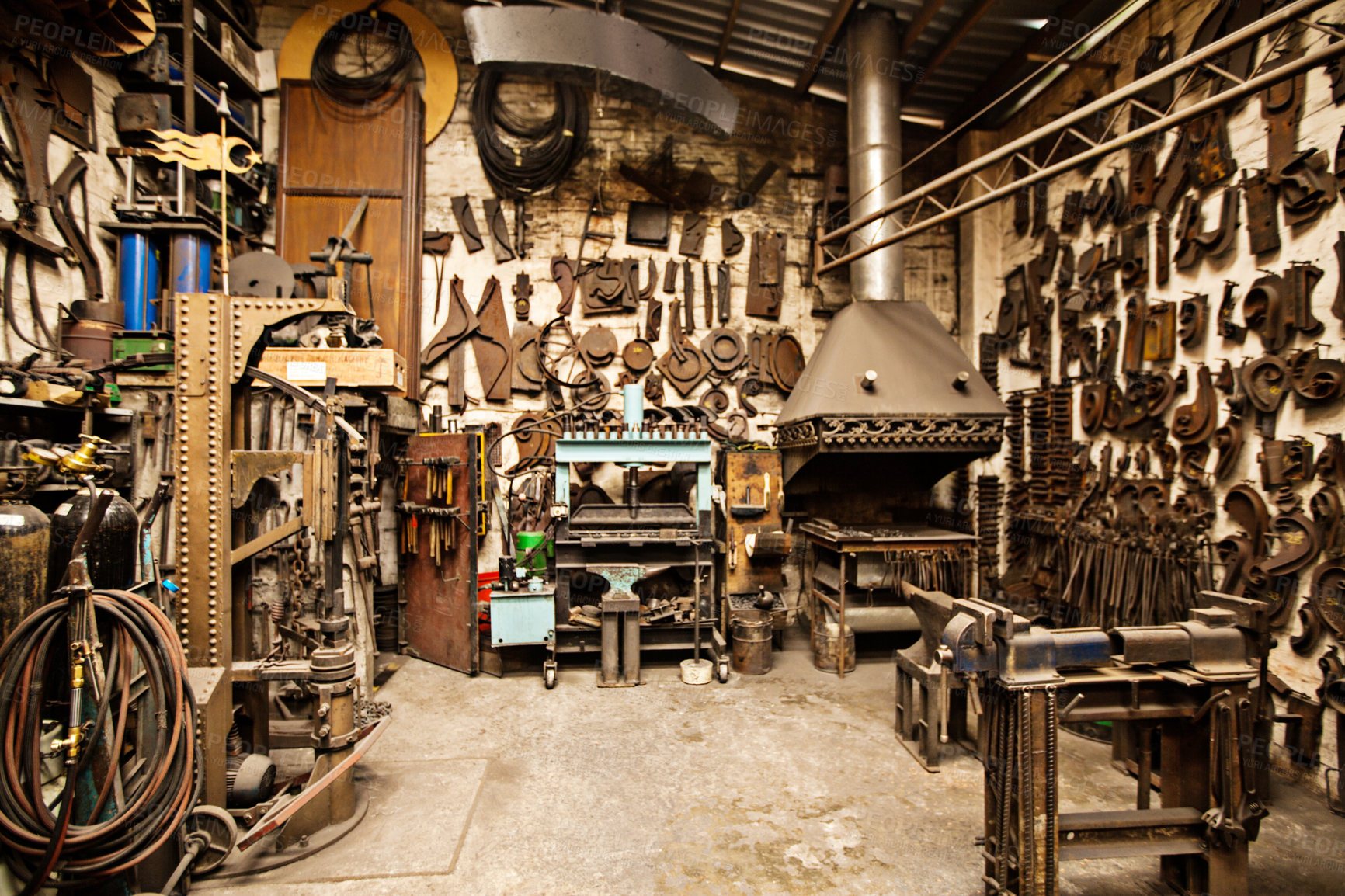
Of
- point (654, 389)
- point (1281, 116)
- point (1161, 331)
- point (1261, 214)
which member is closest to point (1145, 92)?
point (1281, 116)

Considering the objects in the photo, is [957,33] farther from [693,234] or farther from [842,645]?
[842,645]

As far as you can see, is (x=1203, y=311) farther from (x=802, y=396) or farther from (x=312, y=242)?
(x=312, y=242)

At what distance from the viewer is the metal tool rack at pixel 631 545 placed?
451 centimetres

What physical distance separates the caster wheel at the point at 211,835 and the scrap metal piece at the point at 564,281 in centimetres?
446

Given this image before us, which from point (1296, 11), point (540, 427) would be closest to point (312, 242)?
point (540, 427)

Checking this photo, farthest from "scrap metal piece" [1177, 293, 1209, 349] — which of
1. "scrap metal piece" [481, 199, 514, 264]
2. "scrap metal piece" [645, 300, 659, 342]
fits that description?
"scrap metal piece" [481, 199, 514, 264]

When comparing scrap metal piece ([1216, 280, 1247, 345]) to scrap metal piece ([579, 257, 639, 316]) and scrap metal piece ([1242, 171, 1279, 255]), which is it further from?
scrap metal piece ([579, 257, 639, 316])

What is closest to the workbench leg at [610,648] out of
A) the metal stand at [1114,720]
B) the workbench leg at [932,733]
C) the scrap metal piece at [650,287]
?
the workbench leg at [932,733]

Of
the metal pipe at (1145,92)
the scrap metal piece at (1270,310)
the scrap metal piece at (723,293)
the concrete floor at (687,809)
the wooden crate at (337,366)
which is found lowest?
the concrete floor at (687,809)

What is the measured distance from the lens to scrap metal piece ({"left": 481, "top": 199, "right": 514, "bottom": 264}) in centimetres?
584

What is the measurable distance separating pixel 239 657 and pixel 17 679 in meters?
0.94

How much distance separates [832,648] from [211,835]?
3792 millimetres

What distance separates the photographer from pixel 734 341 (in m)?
6.02

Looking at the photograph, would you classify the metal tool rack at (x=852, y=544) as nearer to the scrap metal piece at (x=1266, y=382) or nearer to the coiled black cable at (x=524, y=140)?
the scrap metal piece at (x=1266, y=382)
